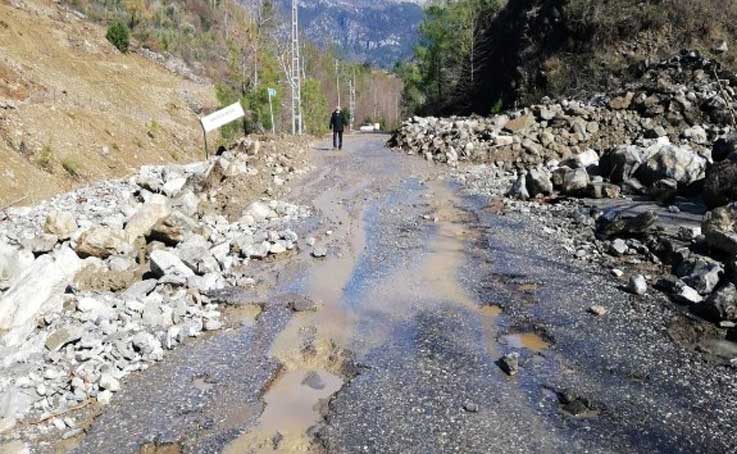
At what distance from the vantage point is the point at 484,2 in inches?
1950

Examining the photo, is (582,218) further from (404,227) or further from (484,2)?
(484,2)

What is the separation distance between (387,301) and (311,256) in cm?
259

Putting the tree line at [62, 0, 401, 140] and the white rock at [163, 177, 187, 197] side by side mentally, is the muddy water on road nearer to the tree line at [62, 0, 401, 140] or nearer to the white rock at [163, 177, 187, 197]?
the white rock at [163, 177, 187, 197]

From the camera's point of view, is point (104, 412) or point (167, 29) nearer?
point (104, 412)

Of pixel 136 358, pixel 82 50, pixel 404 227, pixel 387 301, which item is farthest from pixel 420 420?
pixel 82 50

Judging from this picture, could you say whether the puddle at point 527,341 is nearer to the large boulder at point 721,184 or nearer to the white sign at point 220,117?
the large boulder at point 721,184

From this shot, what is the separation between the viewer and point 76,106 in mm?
29938

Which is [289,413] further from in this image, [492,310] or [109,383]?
[492,310]

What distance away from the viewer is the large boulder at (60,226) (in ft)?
38.8

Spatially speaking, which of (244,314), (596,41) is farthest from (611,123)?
(244,314)

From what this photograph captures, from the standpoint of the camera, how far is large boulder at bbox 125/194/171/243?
11805 mm

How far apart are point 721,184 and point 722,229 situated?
3.07 meters

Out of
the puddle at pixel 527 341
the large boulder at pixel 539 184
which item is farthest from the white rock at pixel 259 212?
the puddle at pixel 527 341

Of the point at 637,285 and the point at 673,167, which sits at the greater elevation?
the point at 673,167
